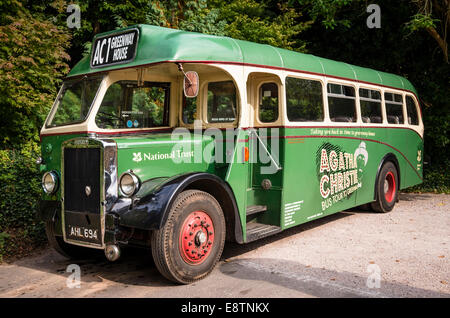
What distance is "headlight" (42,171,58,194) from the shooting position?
4944 mm

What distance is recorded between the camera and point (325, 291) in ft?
14.1

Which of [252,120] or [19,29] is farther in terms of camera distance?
[19,29]

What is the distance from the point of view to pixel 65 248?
5281 millimetres

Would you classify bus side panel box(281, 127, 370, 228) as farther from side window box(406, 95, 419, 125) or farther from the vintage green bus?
side window box(406, 95, 419, 125)

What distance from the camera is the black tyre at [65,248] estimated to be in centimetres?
511

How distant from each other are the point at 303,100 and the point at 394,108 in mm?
3407

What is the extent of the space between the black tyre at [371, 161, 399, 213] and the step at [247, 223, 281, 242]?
3378 millimetres

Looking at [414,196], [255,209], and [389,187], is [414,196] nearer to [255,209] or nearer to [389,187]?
[389,187]

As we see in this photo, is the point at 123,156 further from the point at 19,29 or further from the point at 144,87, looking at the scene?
the point at 19,29

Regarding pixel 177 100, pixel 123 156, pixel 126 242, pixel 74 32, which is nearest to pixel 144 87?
pixel 177 100

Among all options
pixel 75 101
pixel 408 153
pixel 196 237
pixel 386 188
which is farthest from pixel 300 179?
pixel 408 153

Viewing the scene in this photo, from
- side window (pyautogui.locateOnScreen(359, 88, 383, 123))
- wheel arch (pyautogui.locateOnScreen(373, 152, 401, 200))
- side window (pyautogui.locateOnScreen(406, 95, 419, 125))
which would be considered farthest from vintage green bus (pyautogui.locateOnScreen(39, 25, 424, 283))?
side window (pyautogui.locateOnScreen(406, 95, 419, 125))

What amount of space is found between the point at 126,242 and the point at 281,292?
1.65 m

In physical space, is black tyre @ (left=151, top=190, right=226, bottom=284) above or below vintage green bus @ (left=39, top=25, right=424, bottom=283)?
below
